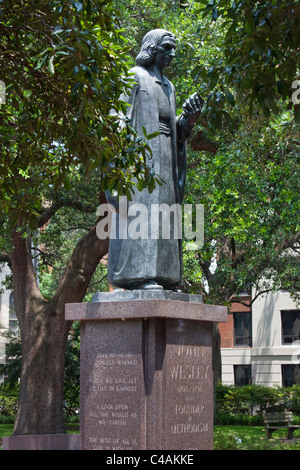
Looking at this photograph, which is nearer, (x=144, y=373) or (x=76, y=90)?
(x=144, y=373)

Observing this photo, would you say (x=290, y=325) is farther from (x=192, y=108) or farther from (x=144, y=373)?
(x=144, y=373)

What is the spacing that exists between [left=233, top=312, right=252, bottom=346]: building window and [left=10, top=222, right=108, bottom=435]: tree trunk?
23.2m

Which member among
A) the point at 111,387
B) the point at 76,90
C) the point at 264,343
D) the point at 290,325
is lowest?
the point at 111,387

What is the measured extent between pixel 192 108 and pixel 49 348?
1071cm

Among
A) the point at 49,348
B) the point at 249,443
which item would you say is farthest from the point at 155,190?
the point at 49,348

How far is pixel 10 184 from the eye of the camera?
9094 millimetres

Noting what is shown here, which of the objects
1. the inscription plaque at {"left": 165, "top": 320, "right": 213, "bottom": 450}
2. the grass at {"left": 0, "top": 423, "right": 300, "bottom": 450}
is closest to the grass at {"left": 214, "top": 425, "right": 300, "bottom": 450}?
the grass at {"left": 0, "top": 423, "right": 300, "bottom": 450}

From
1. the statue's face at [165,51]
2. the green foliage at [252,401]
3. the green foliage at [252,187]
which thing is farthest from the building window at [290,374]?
the statue's face at [165,51]

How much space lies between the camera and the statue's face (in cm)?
766

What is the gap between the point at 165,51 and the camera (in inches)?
304

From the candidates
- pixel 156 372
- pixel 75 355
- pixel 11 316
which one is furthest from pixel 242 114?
pixel 11 316

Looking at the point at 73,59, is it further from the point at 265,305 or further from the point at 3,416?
the point at 265,305

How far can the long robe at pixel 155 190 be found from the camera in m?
7.23

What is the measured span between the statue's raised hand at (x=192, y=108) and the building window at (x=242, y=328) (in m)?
32.5
